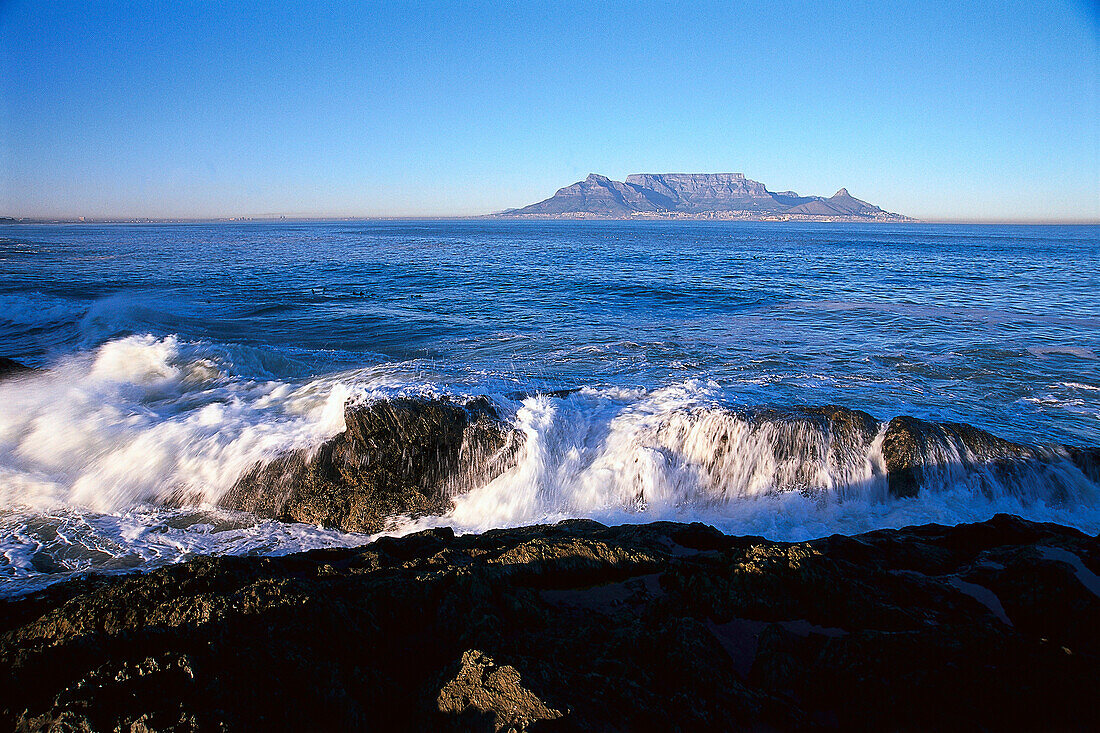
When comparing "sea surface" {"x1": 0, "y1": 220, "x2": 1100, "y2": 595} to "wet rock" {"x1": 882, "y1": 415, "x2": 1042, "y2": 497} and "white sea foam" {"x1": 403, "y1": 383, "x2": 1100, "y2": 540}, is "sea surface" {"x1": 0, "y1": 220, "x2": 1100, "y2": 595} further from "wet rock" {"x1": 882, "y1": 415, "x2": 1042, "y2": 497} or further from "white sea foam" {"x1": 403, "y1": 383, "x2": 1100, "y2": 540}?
"wet rock" {"x1": 882, "y1": 415, "x2": 1042, "y2": 497}

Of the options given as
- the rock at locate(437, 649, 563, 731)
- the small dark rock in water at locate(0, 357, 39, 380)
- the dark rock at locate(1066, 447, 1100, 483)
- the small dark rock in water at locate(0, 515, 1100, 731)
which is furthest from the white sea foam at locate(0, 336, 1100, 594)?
the rock at locate(437, 649, 563, 731)

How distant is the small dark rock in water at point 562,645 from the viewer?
8.96 ft

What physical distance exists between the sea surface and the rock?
14.1ft

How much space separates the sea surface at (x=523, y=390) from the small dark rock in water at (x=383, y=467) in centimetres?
25

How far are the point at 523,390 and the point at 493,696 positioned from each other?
24.2 feet

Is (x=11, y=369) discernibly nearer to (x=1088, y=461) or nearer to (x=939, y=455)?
(x=939, y=455)

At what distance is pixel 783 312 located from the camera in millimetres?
19766

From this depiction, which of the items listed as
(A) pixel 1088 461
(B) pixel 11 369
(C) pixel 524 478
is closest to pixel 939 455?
(A) pixel 1088 461

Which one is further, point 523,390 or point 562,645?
point 523,390

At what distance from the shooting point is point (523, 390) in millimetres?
10031

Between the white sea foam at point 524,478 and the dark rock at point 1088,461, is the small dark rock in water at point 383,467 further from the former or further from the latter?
the dark rock at point 1088,461

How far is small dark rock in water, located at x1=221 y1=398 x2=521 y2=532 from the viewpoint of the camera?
7.20 meters

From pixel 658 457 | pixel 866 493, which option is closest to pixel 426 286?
pixel 658 457

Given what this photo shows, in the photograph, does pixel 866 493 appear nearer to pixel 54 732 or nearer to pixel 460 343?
pixel 54 732
